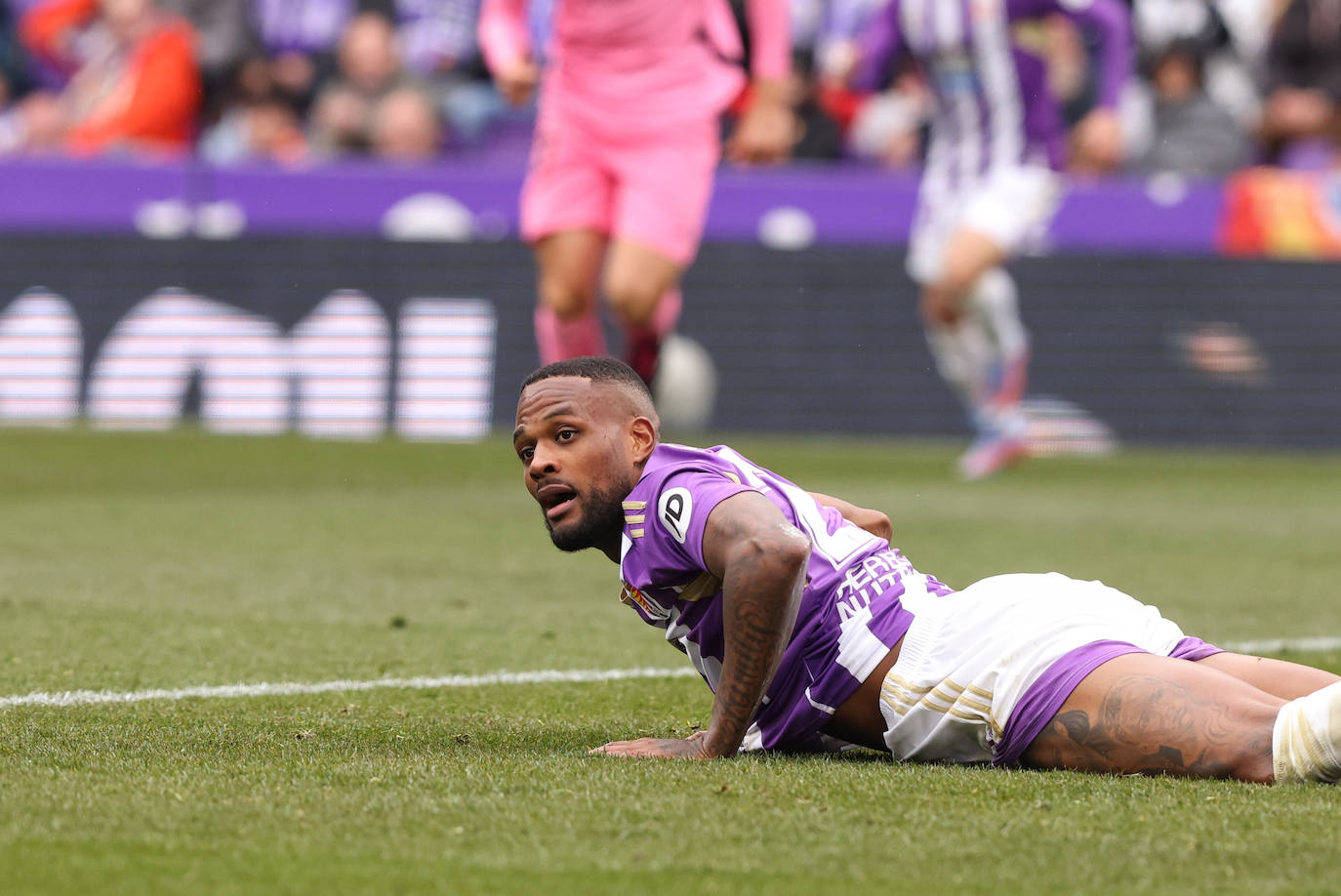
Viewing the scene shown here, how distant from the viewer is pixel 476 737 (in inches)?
141

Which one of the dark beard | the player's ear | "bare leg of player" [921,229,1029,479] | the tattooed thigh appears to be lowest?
"bare leg of player" [921,229,1029,479]

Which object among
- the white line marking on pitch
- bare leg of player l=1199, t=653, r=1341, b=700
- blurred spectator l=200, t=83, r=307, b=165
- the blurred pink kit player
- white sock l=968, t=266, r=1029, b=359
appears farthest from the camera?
blurred spectator l=200, t=83, r=307, b=165

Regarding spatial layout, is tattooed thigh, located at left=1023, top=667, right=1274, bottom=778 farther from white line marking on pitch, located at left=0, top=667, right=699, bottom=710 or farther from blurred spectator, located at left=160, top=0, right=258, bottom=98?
blurred spectator, located at left=160, top=0, right=258, bottom=98

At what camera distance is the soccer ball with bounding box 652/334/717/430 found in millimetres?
12922

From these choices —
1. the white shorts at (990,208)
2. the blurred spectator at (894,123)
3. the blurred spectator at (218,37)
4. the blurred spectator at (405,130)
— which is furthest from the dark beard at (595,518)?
the blurred spectator at (218,37)

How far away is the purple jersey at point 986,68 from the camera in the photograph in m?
11.0

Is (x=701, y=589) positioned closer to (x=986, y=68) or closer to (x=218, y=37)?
(x=986, y=68)

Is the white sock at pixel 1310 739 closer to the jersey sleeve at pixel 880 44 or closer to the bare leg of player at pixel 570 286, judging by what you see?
the bare leg of player at pixel 570 286

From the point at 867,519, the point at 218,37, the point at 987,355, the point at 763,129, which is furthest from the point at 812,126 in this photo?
the point at 867,519

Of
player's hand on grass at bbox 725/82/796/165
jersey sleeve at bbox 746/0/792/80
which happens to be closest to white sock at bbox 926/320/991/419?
player's hand on grass at bbox 725/82/796/165

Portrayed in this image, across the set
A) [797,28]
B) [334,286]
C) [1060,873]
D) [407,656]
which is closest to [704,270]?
[334,286]

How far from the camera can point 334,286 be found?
12.7 meters

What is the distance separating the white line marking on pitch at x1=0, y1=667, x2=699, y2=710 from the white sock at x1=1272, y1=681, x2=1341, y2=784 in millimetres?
1785

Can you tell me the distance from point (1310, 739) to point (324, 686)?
2073 millimetres
